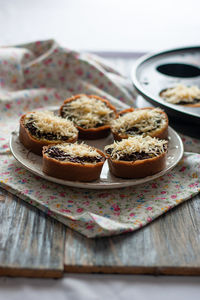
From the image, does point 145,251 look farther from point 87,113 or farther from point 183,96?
point 183,96

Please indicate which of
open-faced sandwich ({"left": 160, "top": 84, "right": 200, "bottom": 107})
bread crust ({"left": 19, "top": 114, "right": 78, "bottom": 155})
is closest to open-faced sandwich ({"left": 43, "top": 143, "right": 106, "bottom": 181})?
bread crust ({"left": 19, "top": 114, "right": 78, "bottom": 155})

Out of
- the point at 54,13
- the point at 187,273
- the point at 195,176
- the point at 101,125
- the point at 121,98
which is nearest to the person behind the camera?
the point at 187,273

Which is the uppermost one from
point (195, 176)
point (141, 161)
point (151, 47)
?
point (141, 161)

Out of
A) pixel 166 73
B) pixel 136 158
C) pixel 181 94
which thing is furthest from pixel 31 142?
pixel 166 73

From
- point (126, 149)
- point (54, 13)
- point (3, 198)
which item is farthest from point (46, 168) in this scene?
point (54, 13)

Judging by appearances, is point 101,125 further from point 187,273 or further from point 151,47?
point 151,47

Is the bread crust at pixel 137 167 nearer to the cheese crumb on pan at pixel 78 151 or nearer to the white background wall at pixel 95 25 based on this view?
the cheese crumb on pan at pixel 78 151

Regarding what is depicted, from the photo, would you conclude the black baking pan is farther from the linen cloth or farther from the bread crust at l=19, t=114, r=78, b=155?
the bread crust at l=19, t=114, r=78, b=155
